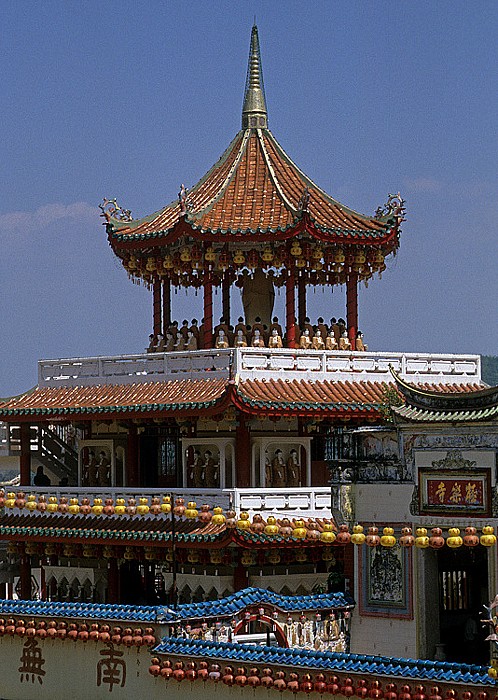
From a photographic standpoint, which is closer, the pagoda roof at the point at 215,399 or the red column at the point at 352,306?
the pagoda roof at the point at 215,399

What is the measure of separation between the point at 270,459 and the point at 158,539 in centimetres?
405

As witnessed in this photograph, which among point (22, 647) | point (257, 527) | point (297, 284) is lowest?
point (22, 647)

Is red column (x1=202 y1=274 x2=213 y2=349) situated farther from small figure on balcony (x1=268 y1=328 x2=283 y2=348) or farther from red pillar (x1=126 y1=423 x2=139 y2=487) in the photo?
red pillar (x1=126 y1=423 x2=139 y2=487)

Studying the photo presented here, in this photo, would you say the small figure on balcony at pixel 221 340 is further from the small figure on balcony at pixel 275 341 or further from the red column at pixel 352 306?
the red column at pixel 352 306

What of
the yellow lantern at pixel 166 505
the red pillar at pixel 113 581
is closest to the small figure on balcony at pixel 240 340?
the yellow lantern at pixel 166 505

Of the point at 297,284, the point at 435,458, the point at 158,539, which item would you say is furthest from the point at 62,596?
the point at 435,458

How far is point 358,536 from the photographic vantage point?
3706cm

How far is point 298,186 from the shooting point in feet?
159

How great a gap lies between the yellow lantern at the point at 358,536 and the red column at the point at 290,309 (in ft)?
33.0

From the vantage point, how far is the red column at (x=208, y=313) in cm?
4671

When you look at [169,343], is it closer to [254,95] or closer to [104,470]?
[104,470]

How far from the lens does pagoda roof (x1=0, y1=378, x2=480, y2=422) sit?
Result: 42.2 m

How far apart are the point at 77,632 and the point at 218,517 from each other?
16.3 feet

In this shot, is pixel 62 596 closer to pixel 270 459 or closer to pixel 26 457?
pixel 26 457
